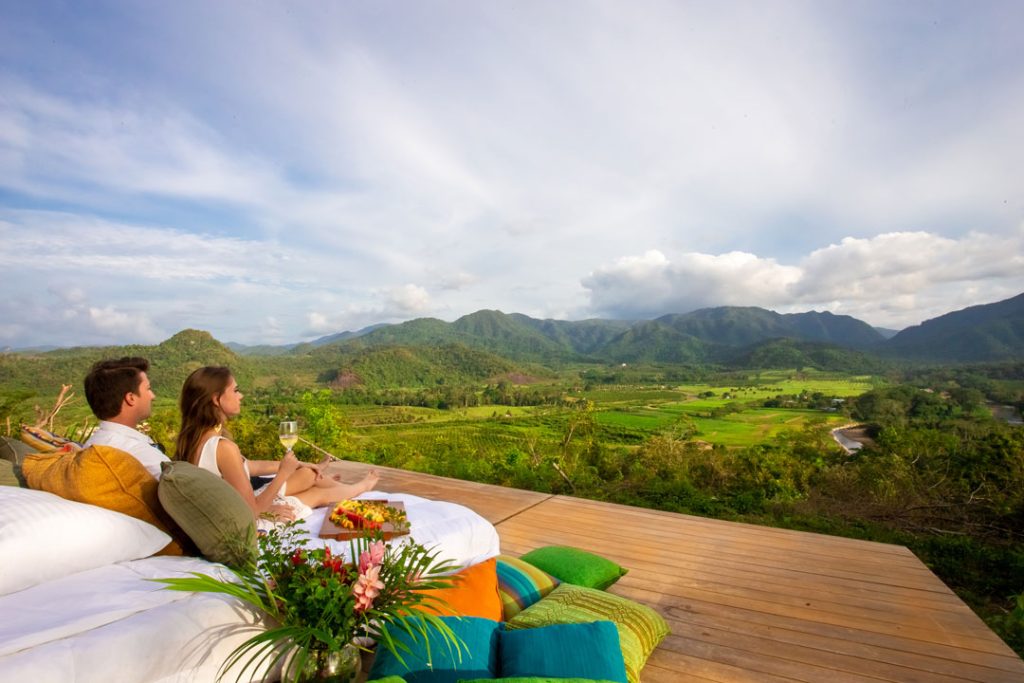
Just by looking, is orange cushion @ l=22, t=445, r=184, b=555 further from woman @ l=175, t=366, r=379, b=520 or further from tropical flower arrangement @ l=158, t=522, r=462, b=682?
tropical flower arrangement @ l=158, t=522, r=462, b=682

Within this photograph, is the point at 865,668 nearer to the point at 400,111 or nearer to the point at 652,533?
the point at 652,533

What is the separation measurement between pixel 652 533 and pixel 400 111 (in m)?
5.59

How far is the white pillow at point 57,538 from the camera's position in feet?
3.92

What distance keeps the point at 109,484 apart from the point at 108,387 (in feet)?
1.46

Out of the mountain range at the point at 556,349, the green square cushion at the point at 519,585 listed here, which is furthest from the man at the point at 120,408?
the mountain range at the point at 556,349

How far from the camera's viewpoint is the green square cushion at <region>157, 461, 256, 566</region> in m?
1.38

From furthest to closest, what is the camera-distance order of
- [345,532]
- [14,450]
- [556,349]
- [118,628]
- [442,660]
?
[556,349]
[14,450]
[345,532]
[442,660]
[118,628]

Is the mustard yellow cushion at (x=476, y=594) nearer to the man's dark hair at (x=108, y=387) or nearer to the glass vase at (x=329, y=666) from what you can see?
the glass vase at (x=329, y=666)

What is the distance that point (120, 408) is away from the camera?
1721mm

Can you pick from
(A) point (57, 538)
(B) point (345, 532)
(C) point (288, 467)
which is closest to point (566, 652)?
(B) point (345, 532)

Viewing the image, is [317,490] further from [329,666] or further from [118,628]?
[329,666]

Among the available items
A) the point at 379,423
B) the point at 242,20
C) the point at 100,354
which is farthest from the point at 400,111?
the point at 100,354

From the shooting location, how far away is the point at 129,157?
578 centimetres

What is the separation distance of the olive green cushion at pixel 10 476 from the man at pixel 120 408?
0.35 meters
